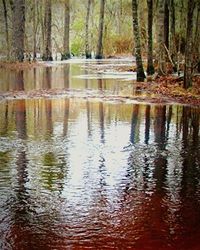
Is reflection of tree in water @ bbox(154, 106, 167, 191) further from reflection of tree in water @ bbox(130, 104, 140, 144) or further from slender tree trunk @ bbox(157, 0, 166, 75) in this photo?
slender tree trunk @ bbox(157, 0, 166, 75)

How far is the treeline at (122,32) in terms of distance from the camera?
916 inches

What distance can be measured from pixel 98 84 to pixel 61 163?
14.7m

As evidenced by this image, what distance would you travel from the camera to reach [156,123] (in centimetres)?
1273

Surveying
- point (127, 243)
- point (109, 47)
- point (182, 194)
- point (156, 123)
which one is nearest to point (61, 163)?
point (182, 194)

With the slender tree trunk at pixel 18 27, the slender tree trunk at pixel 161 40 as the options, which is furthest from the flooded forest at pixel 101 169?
the slender tree trunk at pixel 18 27

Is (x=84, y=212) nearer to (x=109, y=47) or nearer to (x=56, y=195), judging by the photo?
(x=56, y=195)

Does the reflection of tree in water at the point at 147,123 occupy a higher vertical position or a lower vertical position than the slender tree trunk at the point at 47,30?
lower

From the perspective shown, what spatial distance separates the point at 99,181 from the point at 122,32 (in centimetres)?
5433

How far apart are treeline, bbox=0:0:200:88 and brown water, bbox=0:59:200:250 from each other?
23.7 ft

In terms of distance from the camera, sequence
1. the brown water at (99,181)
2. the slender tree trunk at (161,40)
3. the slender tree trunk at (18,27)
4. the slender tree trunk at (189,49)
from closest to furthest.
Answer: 1. the brown water at (99,181)
2. the slender tree trunk at (189,49)
3. the slender tree trunk at (161,40)
4. the slender tree trunk at (18,27)

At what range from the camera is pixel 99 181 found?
7.75m

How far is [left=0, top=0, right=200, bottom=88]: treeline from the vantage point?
23.3m

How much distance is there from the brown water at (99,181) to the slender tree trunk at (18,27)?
25.7 metres

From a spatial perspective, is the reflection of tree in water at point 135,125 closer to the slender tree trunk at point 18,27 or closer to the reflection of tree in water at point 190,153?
the reflection of tree in water at point 190,153
